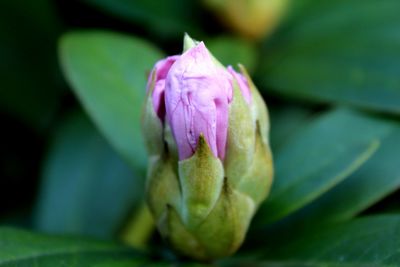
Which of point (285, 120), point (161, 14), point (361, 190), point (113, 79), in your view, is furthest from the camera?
point (161, 14)

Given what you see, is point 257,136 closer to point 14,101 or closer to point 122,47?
point 122,47

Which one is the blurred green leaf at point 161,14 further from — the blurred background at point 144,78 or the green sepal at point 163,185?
the green sepal at point 163,185

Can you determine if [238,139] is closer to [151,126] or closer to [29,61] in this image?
[151,126]

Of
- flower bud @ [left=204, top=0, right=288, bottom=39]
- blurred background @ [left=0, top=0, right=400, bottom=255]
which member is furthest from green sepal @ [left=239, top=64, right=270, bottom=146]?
flower bud @ [left=204, top=0, right=288, bottom=39]

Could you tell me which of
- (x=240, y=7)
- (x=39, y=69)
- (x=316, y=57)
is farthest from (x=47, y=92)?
(x=316, y=57)

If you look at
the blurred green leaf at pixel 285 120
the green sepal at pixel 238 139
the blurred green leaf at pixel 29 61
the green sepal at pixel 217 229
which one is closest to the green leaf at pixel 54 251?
the green sepal at pixel 217 229

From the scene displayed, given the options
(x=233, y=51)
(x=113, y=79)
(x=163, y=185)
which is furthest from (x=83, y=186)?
(x=163, y=185)
